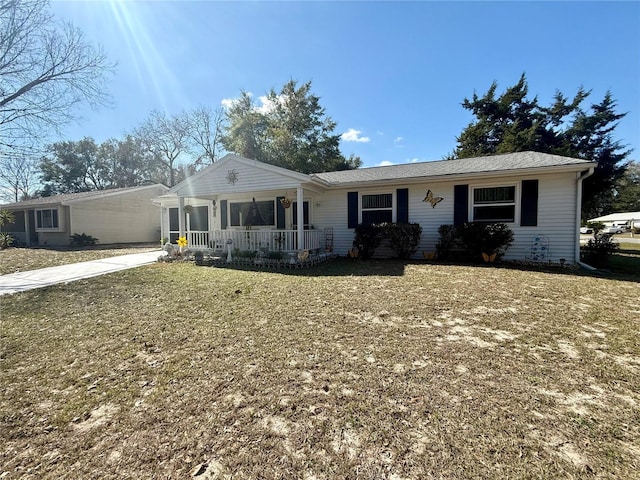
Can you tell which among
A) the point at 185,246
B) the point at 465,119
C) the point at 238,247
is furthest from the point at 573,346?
the point at 465,119

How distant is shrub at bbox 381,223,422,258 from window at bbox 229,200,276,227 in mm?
4999

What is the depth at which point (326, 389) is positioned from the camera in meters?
2.45

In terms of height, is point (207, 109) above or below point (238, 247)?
above

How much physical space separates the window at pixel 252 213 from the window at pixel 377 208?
13.0ft

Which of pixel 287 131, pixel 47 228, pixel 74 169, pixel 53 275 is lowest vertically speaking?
pixel 53 275

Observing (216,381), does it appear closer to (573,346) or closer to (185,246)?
(573,346)

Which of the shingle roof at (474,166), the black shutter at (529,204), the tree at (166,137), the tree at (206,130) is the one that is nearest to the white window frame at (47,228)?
the tree at (166,137)

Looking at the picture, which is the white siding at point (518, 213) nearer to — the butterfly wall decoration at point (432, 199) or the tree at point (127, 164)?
the butterfly wall decoration at point (432, 199)

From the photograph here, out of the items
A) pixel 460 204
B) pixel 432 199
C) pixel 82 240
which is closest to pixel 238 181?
pixel 432 199

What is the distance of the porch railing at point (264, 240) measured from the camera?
9383mm

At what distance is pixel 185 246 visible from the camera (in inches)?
427

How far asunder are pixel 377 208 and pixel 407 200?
1.13 metres

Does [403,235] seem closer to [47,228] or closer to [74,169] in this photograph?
[47,228]

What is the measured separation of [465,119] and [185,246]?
2366 cm
